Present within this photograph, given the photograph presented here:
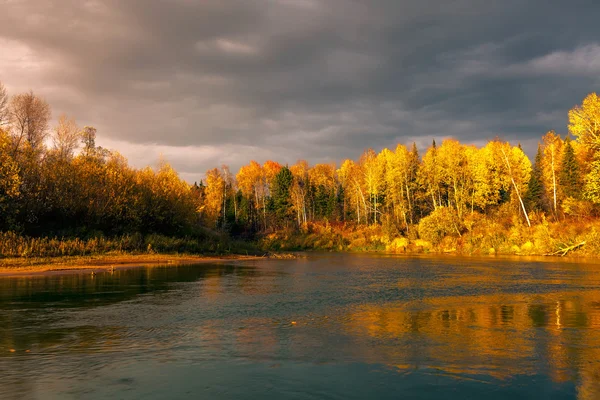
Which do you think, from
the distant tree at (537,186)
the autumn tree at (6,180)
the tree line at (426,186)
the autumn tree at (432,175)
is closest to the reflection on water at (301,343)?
the autumn tree at (6,180)

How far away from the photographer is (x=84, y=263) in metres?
41.6

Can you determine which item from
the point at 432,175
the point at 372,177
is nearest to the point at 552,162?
the point at 432,175

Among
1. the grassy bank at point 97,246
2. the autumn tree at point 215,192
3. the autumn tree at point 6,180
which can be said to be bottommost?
the grassy bank at point 97,246

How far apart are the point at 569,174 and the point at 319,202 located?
6441cm

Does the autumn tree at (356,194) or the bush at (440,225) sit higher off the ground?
the autumn tree at (356,194)

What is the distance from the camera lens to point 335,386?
33.3 feet

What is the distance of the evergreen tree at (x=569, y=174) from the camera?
7012 cm

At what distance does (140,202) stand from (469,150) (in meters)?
66.4

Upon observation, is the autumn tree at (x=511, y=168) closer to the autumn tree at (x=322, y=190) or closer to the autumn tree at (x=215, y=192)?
the autumn tree at (x=322, y=190)

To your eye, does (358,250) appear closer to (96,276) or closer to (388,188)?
(388,188)

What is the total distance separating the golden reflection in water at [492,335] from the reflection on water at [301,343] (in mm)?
57

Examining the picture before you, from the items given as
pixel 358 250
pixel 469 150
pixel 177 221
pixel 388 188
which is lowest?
pixel 358 250

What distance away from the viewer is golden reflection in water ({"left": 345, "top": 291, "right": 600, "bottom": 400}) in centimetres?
1143

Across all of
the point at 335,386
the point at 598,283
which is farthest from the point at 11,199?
the point at 598,283
